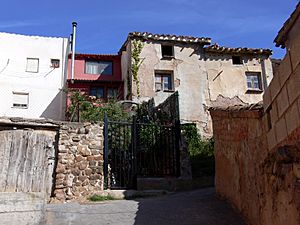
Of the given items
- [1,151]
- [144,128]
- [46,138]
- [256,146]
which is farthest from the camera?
[144,128]

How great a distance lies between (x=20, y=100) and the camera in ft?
73.4

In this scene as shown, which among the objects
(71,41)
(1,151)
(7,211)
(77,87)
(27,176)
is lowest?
(7,211)

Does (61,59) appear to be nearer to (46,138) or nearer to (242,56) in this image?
(242,56)

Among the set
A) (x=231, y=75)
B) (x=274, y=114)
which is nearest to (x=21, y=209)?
(x=274, y=114)

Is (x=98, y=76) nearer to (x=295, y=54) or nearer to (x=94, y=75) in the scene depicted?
(x=94, y=75)

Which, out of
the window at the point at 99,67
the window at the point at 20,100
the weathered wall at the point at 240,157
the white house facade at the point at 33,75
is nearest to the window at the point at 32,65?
the white house facade at the point at 33,75

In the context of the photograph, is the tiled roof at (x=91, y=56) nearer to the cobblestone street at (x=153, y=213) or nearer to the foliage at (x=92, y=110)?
the foliage at (x=92, y=110)

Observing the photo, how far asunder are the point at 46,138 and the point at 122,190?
2.64 meters

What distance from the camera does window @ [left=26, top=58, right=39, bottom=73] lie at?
913 inches

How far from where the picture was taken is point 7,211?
6.29 m

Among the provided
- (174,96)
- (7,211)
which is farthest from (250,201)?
(174,96)

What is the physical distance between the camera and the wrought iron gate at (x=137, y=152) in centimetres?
1074

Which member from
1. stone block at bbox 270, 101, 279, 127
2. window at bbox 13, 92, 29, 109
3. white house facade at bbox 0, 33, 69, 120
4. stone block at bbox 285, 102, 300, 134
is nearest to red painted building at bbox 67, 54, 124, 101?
white house facade at bbox 0, 33, 69, 120

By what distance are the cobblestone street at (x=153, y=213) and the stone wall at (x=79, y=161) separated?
64.4 inches
